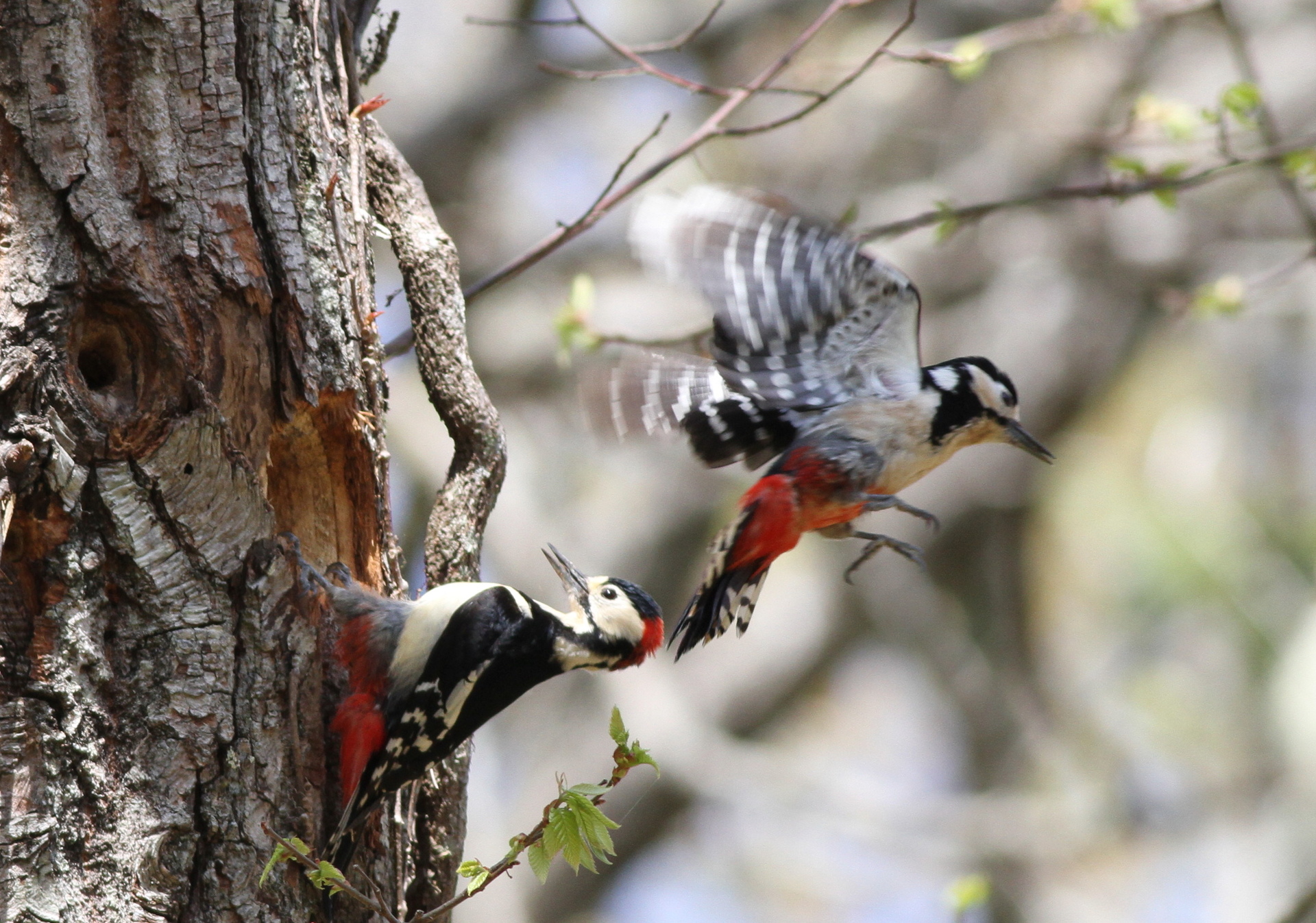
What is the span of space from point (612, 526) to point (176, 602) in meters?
6.39

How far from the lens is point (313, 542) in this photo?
2734 mm

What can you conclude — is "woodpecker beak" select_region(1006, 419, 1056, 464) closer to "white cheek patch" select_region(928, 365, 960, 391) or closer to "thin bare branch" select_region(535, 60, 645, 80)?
"white cheek patch" select_region(928, 365, 960, 391)

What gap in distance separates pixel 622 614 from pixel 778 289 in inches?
35.5

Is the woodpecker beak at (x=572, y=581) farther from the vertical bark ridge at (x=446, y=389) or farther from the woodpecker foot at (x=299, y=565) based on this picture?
the woodpecker foot at (x=299, y=565)

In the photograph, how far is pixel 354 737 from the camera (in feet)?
8.44

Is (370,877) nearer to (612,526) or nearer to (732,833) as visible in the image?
(612,526)

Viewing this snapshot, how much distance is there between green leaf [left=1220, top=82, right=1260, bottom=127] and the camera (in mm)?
4027

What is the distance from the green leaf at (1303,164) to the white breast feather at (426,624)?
283 cm

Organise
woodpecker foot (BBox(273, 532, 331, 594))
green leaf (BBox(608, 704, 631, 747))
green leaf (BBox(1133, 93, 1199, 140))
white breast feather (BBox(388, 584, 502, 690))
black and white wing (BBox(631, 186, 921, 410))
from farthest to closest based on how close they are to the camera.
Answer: green leaf (BBox(1133, 93, 1199, 140)) < black and white wing (BBox(631, 186, 921, 410)) < white breast feather (BBox(388, 584, 502, 690)) < woodpecker foot (BBox(273, 532, 331, 594)) < green leaf (BBox(608, 704, 631, 747))

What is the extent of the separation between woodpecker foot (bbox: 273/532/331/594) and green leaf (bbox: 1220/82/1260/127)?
3084 mm

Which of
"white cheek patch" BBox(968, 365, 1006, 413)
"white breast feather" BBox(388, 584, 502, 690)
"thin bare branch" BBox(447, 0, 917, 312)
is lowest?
"white cheek patch" BBox(968, 365, 1006, 413)

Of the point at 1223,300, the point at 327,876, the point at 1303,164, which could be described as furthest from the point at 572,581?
the point at 1303,164

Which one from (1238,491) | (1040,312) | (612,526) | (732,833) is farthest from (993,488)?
(732,833)

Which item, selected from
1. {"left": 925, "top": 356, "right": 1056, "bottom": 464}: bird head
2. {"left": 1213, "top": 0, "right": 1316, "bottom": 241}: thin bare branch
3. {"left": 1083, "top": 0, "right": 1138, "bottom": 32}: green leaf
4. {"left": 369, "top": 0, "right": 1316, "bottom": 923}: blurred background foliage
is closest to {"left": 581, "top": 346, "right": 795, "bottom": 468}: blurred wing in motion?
{"left": 925, "top": 356, "right": 1056, "bottom": 464}: bird head
